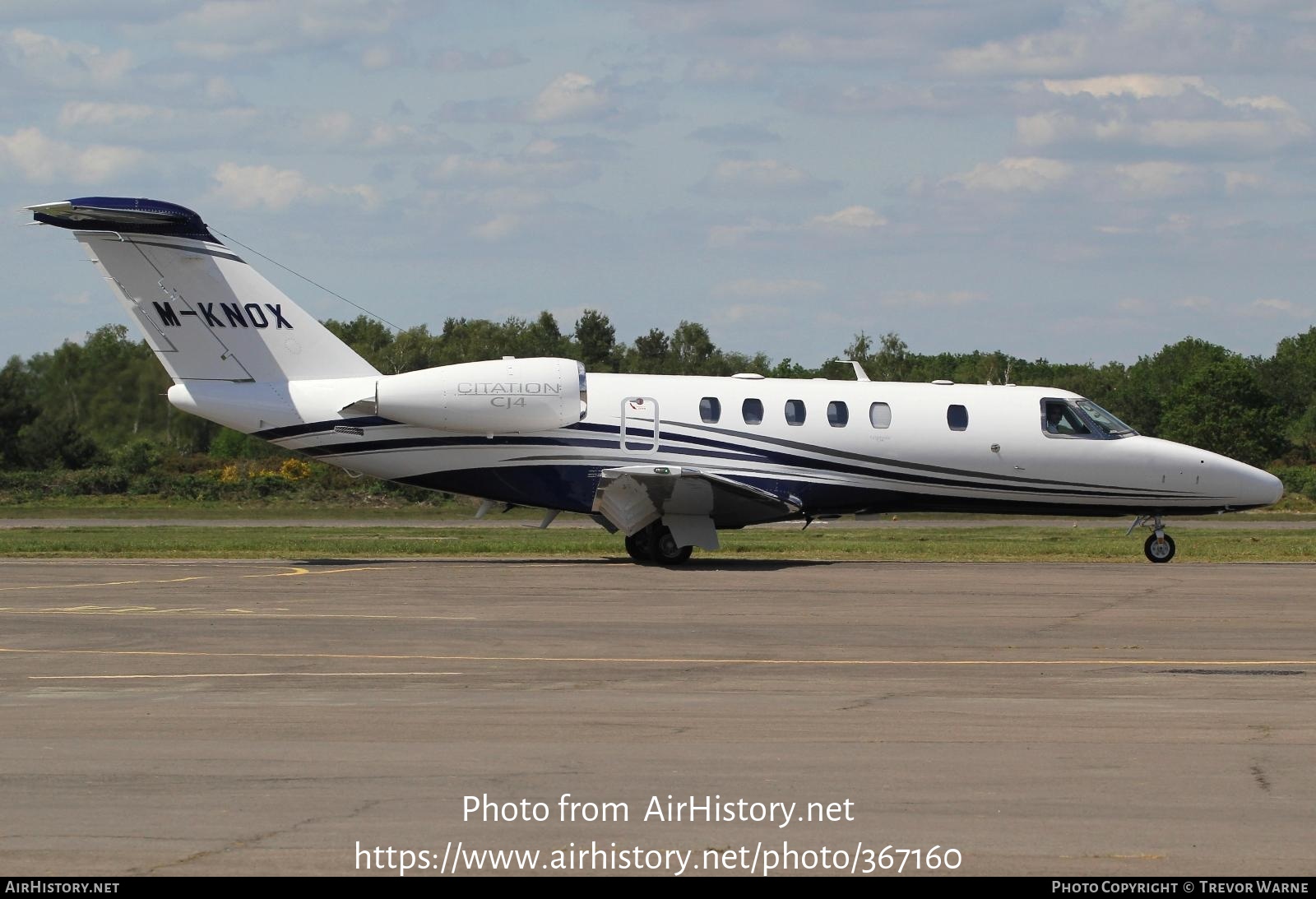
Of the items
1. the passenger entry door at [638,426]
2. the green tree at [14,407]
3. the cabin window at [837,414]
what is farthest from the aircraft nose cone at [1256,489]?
the green tree at [14,407]

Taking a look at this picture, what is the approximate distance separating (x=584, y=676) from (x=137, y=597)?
28.8 ft

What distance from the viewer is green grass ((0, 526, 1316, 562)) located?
2806 cm

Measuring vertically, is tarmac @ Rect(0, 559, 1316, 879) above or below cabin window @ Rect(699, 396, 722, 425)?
below

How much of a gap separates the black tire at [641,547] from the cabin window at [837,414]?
360 centimetres

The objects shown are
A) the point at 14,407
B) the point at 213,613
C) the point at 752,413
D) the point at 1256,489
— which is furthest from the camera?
the point at 14,407

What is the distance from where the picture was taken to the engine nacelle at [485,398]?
24.7 meters

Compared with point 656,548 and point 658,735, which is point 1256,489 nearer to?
point 656,548

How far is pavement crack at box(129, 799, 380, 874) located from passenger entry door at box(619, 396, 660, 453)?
55.9 feet

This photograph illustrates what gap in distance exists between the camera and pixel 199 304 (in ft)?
82.1

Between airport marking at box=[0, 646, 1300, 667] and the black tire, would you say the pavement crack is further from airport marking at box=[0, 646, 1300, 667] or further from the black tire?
the black tire

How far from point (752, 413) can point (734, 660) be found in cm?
1183

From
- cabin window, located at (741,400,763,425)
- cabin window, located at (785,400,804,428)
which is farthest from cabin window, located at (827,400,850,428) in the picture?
cabin window, located at (741,400,763,425)

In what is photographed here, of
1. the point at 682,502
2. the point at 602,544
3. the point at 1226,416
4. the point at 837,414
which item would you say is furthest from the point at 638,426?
the point at 1226,416
